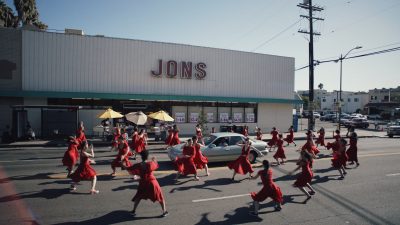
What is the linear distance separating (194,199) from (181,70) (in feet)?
68.2

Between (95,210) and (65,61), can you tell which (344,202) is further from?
(65,61)

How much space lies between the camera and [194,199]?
900 centimetres

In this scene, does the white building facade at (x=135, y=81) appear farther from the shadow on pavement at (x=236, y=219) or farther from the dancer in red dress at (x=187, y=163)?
the shadow on pavement at (x=236, y=219)

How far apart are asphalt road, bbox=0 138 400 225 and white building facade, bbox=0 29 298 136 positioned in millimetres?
12518

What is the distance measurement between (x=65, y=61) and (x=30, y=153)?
1030 centimetres

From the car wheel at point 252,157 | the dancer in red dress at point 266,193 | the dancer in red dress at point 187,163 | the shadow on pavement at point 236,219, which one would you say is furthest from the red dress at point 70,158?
the car wheel at point 252,157

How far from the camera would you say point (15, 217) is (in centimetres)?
712

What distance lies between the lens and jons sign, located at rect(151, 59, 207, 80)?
27.9m

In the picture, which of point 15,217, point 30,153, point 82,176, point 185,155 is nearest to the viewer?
point 15,217

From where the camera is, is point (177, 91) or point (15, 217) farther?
point (177, 91)

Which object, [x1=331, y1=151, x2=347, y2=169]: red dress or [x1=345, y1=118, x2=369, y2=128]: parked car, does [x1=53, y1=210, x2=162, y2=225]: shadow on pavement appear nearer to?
[x1=331, y1=151, x2=347, y2=169]: red dress

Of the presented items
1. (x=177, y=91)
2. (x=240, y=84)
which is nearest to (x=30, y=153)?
(x=177, y=91)

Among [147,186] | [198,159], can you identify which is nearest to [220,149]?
[198,159]

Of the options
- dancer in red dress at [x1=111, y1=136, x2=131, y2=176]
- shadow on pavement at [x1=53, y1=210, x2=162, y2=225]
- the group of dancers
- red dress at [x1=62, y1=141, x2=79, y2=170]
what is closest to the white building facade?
the group of dancers
